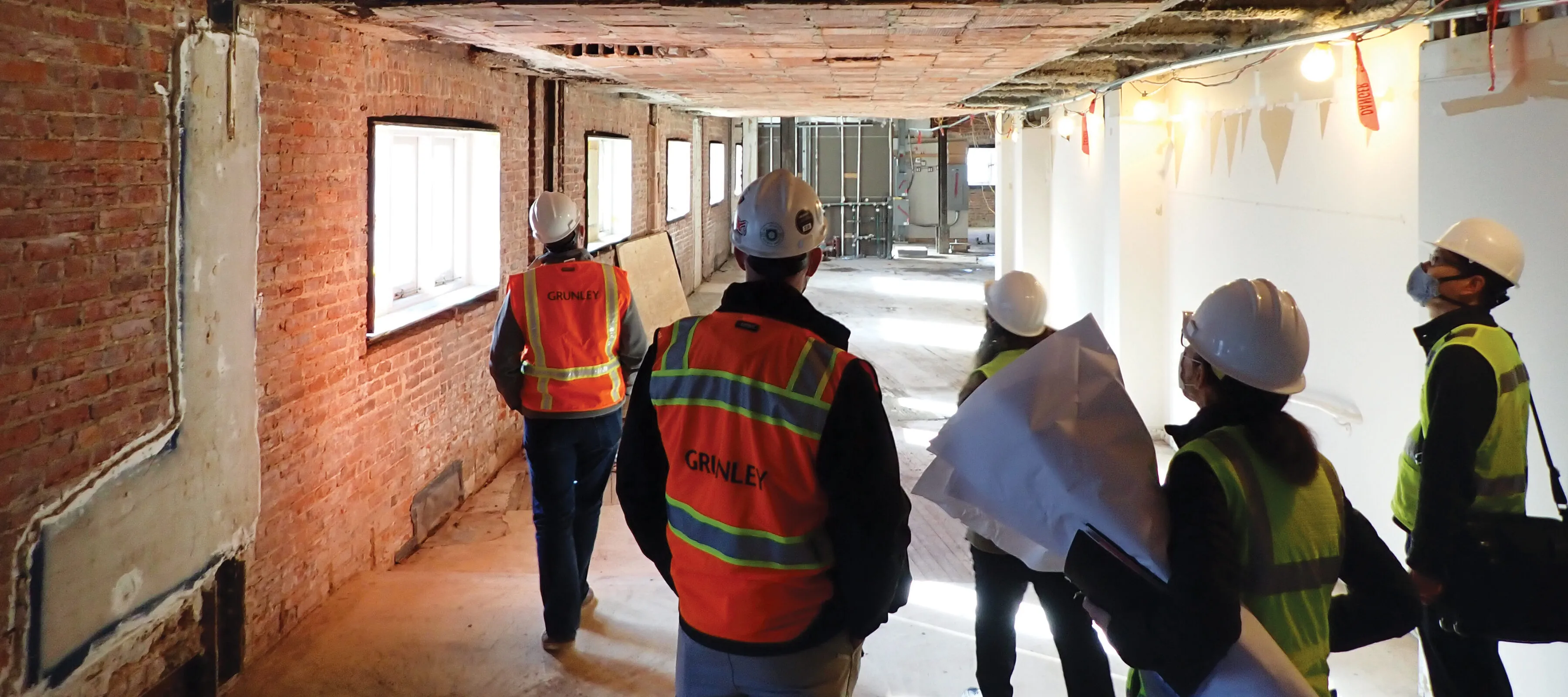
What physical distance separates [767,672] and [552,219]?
2322 mm

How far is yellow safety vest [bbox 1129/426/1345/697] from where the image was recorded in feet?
5.37

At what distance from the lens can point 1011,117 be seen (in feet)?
40.1

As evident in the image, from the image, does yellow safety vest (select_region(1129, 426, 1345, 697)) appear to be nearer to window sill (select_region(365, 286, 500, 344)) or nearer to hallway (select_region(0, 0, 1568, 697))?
hallway (select_region(0, 0, 1568, 697))

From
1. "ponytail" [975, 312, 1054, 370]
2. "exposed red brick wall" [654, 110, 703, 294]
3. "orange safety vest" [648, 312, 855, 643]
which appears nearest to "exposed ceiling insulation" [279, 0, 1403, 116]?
"ponytail" [975, 312, 1054, 370]

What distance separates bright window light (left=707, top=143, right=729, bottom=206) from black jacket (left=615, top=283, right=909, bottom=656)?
14.3m

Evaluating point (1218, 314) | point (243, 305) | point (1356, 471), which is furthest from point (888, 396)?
point (1218, 314)

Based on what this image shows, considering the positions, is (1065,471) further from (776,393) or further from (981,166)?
(981,166)

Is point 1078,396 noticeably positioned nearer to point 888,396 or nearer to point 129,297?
point 129,297

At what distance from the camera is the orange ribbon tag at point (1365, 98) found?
A: 4.24 m

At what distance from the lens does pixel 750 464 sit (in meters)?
2.02

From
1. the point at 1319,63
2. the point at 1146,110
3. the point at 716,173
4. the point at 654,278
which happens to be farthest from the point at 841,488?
the point at 716,173

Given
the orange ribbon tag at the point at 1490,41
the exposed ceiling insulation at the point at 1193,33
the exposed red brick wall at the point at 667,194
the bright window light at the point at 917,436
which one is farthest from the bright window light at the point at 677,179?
the orange ribbon tag at the point at 1490,41

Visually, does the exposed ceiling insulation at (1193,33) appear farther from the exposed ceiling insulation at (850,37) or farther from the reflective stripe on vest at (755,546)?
the reflective stripe on vest at (755,546)

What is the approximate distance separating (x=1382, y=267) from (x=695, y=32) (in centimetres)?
297
